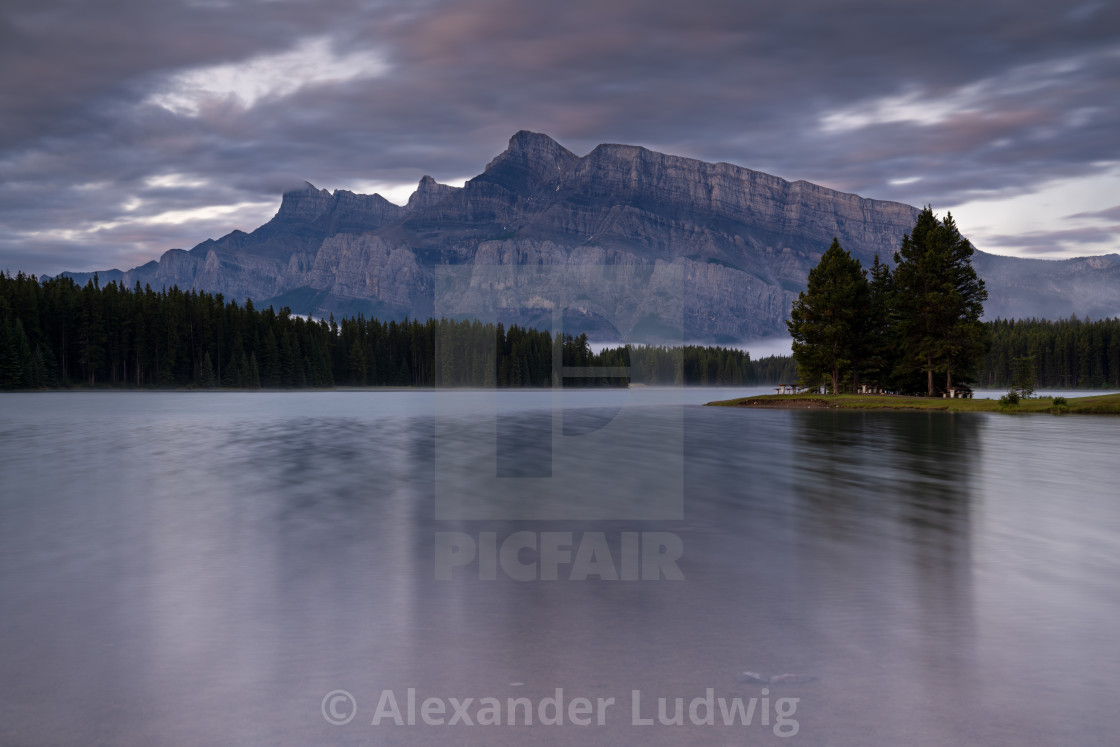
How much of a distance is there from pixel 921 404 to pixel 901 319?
1323cm

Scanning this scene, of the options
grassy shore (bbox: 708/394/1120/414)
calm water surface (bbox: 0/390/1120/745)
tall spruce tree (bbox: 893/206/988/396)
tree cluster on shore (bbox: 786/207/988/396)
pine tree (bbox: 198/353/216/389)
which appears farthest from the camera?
pine tree (bbox: 198/353/216/389)

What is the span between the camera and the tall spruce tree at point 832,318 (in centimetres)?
8131

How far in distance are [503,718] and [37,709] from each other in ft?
13.4

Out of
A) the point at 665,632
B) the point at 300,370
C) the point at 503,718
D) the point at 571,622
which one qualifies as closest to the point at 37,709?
the point at 503,718

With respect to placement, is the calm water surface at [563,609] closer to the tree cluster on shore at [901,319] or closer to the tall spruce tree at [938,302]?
the tall spruce tree at [938,302]

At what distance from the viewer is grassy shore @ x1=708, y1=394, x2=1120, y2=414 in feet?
209

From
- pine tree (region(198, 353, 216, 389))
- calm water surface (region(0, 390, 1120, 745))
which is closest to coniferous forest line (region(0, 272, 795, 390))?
pine tree (region(198, 353, 216, 389))

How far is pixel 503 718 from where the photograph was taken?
633 cm

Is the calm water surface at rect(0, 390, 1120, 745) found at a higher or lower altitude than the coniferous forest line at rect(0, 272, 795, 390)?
lower

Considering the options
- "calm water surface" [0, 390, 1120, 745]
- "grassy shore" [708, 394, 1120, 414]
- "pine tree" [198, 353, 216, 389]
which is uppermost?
"pine tree" [198, 353, 216, 389]

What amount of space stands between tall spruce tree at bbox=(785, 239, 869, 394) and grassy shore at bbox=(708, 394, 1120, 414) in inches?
164

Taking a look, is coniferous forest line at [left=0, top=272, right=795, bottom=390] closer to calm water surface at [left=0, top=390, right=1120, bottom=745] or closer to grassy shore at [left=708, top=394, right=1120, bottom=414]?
grassy shore at [left=708, top=394, right=1120, bottom=414]

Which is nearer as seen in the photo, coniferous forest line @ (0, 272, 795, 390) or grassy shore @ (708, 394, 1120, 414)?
grassy shore @ (708, 394, 1120, 414)

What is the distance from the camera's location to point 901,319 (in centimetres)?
8219
